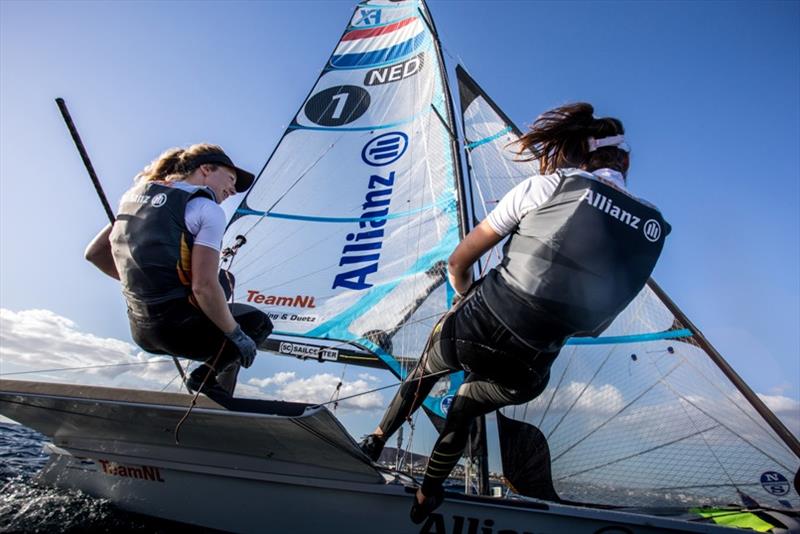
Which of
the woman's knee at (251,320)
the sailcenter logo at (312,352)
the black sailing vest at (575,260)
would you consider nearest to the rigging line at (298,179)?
the sailcenter logo at (312,352)

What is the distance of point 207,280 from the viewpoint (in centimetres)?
192

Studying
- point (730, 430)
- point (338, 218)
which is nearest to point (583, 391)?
point (730, 430)

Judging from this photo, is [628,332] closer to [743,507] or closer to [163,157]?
[743,507]

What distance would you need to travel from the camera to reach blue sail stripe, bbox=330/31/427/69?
7.69 metres

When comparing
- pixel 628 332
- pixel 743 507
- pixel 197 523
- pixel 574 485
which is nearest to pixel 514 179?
pixel 628 332

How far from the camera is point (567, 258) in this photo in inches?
60.1

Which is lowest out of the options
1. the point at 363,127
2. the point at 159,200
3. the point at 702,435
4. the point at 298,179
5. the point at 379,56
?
the point at 702,435

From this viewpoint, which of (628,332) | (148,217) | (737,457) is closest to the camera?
(148,217)

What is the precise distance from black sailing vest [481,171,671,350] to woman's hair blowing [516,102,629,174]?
1.07ft

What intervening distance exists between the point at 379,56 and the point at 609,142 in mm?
7379

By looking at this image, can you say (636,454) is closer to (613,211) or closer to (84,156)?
(613,211)

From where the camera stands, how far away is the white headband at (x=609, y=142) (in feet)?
6.11

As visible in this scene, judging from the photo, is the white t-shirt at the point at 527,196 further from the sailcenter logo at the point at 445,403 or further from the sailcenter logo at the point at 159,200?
the sailcenter logo at the point at 445,403

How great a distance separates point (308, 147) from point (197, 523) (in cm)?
617
